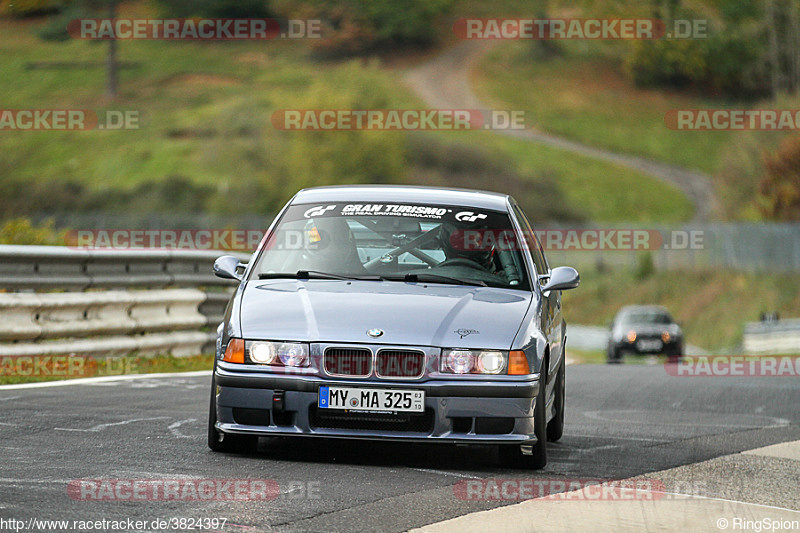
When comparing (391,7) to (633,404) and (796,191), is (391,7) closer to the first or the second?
(796,191)

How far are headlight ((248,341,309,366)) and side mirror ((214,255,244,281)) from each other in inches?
48.7

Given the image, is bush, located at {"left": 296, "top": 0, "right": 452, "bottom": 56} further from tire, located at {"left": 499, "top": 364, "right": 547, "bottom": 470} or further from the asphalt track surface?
tire, located at {"left": 499, "top": 364, "right": 547, "bottom": 470}

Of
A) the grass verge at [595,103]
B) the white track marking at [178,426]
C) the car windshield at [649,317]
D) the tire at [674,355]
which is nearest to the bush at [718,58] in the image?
the grass verge at [595,103]

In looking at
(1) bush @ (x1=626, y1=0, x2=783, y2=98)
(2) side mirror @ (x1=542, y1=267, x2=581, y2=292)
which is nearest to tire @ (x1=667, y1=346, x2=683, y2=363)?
(2) side mirror @ (x1=542, y1=267, x2=581, y2=292)

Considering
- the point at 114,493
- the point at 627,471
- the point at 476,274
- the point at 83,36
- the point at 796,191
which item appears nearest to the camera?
the point at 114,493

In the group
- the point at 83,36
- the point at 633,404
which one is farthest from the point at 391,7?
the point at 633,404

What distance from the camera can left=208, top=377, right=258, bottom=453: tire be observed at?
8172 millimetres

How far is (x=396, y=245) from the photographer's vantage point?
29.9 feet

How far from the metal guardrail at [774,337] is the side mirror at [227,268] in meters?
26.3

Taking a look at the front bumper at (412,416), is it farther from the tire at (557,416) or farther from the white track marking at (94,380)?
the white track marking at (94,380)

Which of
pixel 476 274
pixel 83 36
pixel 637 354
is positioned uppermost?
pixel 83 36

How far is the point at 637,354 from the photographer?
1237 inches

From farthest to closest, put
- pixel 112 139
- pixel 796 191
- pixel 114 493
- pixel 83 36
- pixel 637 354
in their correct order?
pixel 83 36 → pixel 112 139 → pixel 796 191 → pixel 637 354 → pixel 114 493

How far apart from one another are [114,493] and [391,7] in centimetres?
11631
